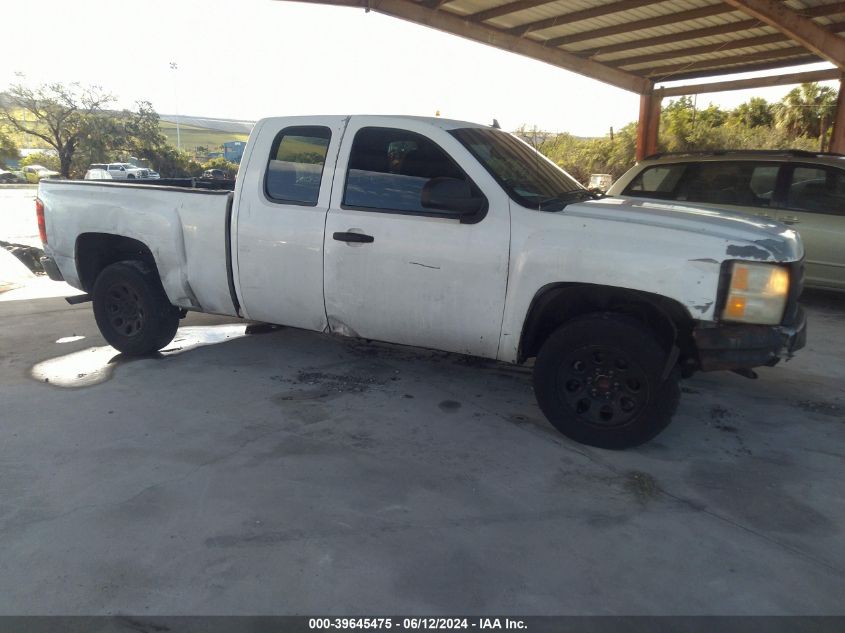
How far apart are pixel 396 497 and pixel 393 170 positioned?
7.22 ft

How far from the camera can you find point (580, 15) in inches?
410

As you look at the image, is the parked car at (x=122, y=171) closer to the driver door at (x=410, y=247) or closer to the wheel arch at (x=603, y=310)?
the driver door at (x=410, y=247)

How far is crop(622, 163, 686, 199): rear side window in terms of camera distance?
7.90 m

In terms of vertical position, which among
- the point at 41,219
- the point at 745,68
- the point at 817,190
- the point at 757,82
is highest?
the point at 745,68

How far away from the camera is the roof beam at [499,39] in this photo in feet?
33.9

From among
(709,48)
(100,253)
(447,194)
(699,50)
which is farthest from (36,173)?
(447,194)

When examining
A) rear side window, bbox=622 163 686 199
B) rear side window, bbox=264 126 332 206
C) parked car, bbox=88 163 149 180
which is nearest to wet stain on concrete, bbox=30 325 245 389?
rear side window, bbox=264 126 332 206

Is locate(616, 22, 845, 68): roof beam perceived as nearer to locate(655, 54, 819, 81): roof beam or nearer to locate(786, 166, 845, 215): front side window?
locate(655, 54, 819, 81): roof beam

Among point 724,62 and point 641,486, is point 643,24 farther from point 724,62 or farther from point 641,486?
point 641,486

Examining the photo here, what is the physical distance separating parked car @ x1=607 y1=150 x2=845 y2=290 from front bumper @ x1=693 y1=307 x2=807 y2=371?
381cm

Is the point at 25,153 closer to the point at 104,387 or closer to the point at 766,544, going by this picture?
the point at 104,387

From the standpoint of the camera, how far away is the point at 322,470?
3570mm

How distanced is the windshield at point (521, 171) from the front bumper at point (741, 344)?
117 centimetres

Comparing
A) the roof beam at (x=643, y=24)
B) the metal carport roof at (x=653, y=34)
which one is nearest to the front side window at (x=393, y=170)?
the metal carport roof at (x=653, y=34)
